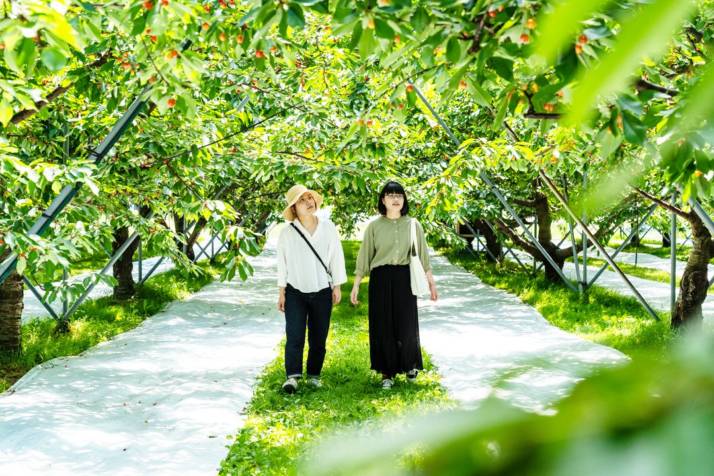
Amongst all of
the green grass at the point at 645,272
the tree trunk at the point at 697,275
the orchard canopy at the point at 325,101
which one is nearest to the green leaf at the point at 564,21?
the orchard canopy at the point at 325,101

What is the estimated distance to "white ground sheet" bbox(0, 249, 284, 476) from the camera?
4.60 metres

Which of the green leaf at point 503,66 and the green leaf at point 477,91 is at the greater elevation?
the green leaf at point 503,66

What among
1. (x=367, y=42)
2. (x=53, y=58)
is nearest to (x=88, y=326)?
(x=53, y=58)

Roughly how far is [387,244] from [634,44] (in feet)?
18.0

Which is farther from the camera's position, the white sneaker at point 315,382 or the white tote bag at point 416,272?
the white sneaker at point 315,382

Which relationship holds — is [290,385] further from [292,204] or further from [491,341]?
[491,341]

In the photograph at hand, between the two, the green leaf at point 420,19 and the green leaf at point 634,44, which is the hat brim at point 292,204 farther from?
the green leaf at point 634,44

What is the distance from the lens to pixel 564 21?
19 centimetres

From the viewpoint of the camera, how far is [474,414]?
0.18m

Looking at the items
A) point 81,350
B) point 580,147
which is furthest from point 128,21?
point 81,350

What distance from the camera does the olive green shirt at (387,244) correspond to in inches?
221

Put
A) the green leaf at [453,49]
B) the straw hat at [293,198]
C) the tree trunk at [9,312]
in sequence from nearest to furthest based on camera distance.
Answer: the green leaf at [453,49]
the straw hat at [293,198]
the tree trunk at [9,312]

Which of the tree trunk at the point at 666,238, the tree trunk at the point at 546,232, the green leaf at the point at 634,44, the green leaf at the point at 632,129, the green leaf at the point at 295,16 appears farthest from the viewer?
the tree trunk at the point at 666,238

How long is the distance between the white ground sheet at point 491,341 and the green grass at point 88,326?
3.28 metres
